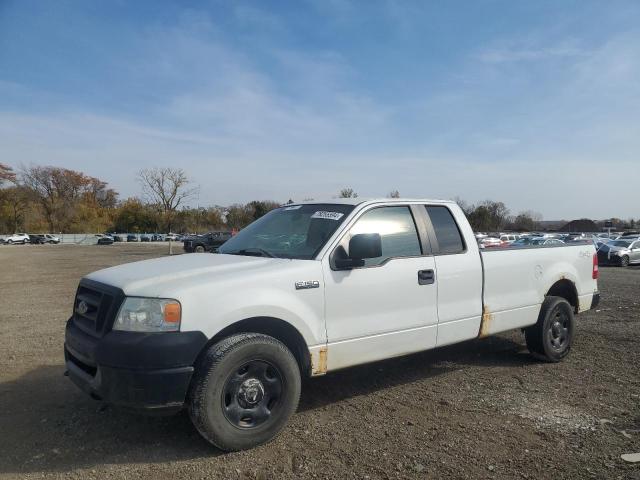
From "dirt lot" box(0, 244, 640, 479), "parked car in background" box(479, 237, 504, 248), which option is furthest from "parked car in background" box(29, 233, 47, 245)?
"dirt lot" box(0, 244, 640, 479)

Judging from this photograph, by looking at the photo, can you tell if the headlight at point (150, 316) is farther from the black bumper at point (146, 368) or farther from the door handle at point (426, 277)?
the door handle at point (426, 277)

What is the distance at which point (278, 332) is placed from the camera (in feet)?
12.3

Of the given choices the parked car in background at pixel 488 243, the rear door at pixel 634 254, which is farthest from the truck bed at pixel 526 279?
the rear door at pixel 634 254

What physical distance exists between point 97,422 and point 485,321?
146 inches

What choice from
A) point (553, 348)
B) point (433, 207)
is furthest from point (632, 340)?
point (433, 207)

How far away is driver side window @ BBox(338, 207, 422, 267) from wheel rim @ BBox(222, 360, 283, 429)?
122 cm

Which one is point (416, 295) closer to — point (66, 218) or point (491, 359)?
point (491, 359)

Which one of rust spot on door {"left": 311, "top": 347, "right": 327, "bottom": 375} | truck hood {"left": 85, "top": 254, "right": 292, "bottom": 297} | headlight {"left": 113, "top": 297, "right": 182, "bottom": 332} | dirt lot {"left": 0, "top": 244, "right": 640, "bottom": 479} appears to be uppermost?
truck hood {"left": 85, "top": 254, "right": 292, "bottom": 297}

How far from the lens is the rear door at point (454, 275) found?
15.0 feet

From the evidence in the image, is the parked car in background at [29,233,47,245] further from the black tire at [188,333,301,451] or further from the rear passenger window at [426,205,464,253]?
the black tire at [188,333,301,451]

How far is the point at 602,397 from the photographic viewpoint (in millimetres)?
4543

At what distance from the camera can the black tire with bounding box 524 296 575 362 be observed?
552 centimetres

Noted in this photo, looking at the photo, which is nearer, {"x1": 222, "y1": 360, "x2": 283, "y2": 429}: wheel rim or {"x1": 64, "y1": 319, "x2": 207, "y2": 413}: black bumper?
{"x1": 64, "y1": 319, "x2": 207, "y2": 413}: black bumper

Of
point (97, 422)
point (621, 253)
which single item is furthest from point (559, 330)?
point (621, 253)
